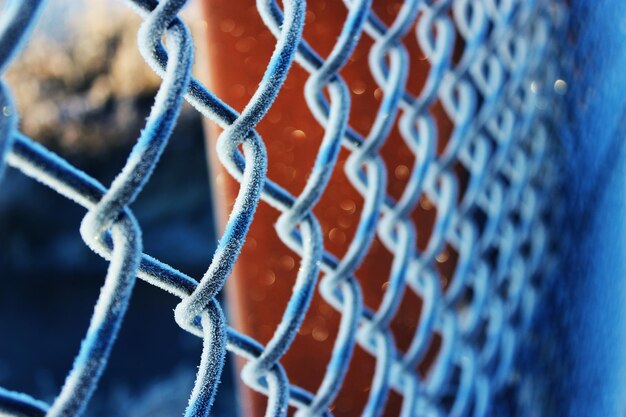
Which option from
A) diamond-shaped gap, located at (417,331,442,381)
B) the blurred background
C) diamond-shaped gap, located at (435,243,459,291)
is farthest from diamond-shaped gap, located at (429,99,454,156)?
the blurred background

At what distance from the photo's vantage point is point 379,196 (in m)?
0.87

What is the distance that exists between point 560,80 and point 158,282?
1.15 m

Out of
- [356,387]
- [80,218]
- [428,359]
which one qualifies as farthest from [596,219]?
[80,218]

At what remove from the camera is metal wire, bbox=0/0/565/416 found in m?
0.40

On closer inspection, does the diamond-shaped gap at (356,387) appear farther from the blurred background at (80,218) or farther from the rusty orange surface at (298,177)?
the blurred background at (80,218)

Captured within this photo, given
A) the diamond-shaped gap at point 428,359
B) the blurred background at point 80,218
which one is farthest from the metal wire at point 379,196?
the blurred background at point 80,218

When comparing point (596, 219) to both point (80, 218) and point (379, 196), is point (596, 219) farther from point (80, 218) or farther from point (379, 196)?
point (80, 218)

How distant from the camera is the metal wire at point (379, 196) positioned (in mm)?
397

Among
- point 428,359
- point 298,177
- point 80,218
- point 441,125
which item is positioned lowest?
point 80,218

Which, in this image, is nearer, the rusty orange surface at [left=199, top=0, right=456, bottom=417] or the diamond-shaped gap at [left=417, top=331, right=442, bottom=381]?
the rusty orange surface at [left=199, top=0, right=456, bottom=417]

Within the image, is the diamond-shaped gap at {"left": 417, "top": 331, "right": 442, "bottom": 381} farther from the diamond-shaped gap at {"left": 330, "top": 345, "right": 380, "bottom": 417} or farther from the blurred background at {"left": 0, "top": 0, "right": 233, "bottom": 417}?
the blurred background at {"left": 0, "top": 0, "right": 233, "bottom": 417}

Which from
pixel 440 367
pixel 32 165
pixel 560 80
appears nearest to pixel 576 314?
pixel 440 367

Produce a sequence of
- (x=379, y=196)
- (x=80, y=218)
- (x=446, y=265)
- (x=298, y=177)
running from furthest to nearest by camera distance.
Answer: (x=80, y=218)
(x=446, y=265)
(x=298, y=177)
(x=379, y=196)

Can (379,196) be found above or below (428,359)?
above
